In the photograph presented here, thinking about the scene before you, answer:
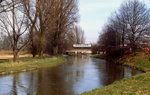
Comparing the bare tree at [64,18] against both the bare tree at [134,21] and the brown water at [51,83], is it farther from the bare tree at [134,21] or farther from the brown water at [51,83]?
the brown water at [51,83]

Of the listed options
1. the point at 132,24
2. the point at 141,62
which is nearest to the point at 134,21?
the point at 132,24

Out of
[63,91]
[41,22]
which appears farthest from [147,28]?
[63,91]

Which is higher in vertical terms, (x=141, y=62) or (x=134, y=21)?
(x=134, y=21)

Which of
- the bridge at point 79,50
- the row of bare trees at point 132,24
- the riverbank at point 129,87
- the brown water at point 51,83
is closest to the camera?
the riverbank at point 129,87

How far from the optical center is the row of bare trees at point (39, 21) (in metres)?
27.5

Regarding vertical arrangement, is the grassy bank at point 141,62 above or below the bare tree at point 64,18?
below

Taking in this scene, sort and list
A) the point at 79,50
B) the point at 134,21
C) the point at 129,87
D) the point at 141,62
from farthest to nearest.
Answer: the point at 79,50 → the point at 134,21 → the point at 141,62 → the point at 129,87

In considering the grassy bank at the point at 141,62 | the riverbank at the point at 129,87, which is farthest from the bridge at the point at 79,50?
the riverbank at the point at 129,87

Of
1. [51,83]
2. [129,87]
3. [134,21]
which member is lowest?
[51,83]

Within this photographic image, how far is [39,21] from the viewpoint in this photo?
3600cm

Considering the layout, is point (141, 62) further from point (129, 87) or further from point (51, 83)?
point (129, 87)

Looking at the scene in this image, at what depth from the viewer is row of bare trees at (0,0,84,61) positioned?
2753 centimetres

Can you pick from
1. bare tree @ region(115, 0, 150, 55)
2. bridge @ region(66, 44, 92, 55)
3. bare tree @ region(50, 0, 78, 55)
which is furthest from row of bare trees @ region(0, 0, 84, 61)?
bridge @ region(66, 44, 92, 55)

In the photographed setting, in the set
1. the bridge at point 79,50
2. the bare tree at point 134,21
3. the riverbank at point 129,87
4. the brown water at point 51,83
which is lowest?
the brown water at point 51,83
